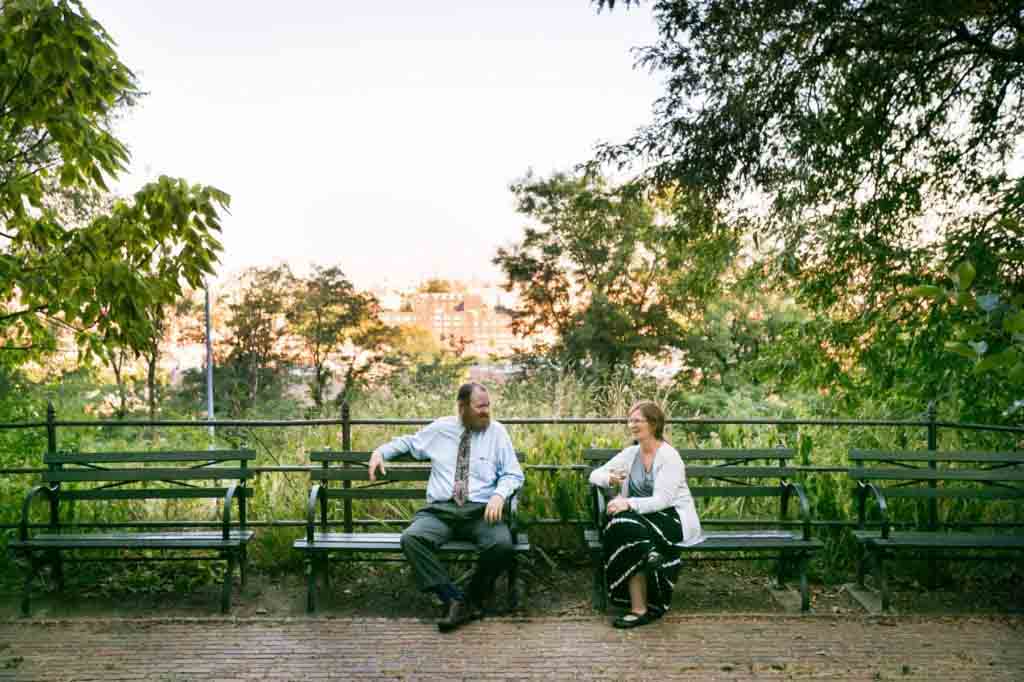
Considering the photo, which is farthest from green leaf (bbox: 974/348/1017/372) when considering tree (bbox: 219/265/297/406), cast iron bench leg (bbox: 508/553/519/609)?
tree (bbox: 219/265/297/406)

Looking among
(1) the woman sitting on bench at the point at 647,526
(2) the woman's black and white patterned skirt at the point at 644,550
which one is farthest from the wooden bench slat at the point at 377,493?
(2) the woman's black and white patterned skirt at the point at 644,550

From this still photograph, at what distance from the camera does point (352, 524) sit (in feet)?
19.4

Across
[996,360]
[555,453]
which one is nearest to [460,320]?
[555,453]

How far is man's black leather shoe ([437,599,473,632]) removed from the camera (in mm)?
4809

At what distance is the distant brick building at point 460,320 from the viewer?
89.5 ft

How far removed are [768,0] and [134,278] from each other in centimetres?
653

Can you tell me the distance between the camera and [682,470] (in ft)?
16.9

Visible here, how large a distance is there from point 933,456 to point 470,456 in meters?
3.12

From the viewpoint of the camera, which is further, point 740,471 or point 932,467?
point 932,467

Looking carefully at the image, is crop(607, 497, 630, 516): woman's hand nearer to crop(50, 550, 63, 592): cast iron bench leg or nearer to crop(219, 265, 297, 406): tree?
crop(50, 550, 63, 592): cast iron bench leg

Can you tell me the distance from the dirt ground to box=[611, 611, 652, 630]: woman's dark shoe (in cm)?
32

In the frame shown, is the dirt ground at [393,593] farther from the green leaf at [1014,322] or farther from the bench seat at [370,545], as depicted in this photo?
the green leaf at [1014,322]

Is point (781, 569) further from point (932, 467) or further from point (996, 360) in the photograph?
point (996, 360)

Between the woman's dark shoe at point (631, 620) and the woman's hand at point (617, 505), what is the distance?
61 centimetres
